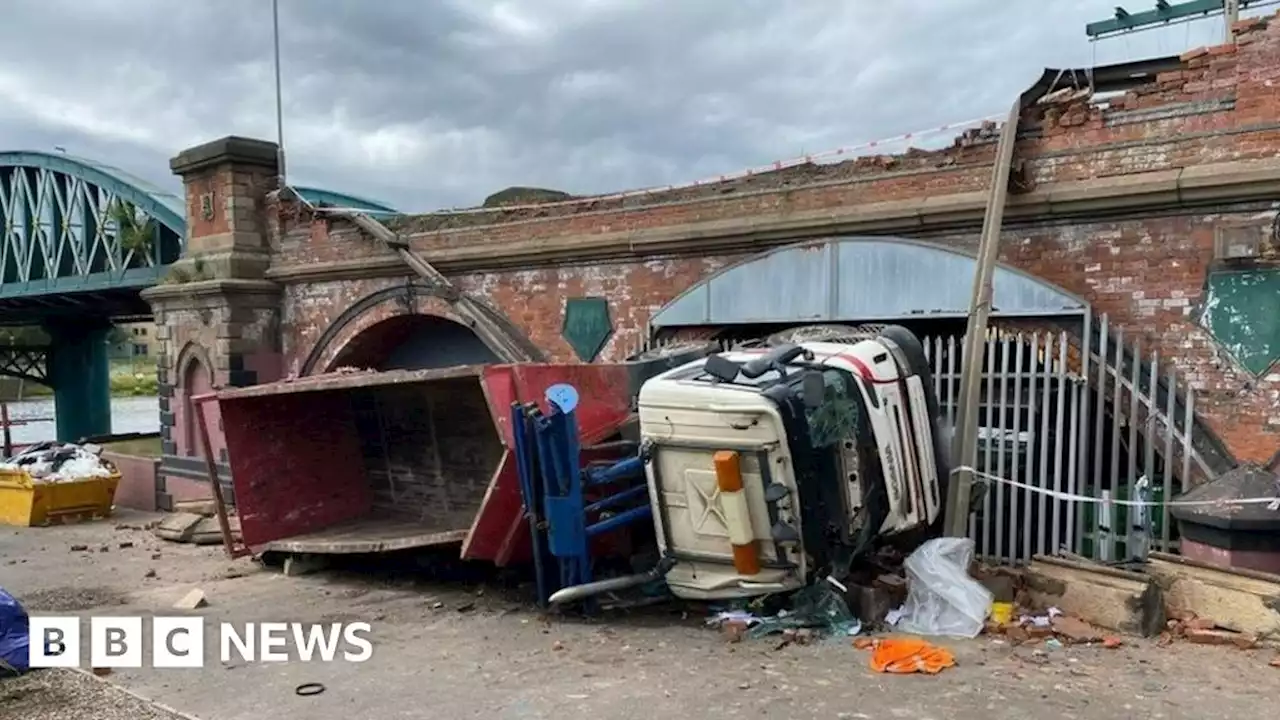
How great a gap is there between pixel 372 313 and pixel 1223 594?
10.2 m

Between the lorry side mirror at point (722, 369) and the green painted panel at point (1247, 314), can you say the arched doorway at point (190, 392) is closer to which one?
the lorry side mirror at point (722, 369)

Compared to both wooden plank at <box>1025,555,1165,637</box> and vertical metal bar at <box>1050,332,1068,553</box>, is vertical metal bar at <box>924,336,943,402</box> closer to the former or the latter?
vertical metal bar at <box>1050,332,1068,553</box>

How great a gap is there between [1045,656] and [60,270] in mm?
30226

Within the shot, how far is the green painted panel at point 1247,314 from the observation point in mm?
6711

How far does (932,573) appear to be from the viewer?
6176 mm

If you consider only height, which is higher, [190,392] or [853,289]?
[853,289]

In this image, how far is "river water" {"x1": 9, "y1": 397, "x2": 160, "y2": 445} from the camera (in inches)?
1624

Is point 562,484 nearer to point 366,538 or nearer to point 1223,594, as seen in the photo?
point 366,538

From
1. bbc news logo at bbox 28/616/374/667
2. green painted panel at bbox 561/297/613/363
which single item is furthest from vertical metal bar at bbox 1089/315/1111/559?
bbc news logo at bbox 28/616/374/667

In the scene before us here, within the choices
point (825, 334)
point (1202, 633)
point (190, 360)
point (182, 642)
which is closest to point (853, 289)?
point (825, 334)

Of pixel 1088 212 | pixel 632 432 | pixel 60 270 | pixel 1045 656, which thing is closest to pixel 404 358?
pixel 632 432

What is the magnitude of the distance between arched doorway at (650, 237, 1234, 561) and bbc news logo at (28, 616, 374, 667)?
4634 millimetres

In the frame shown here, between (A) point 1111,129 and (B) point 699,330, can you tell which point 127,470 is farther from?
(A) point 1111,129

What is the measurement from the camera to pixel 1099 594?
5.99 metres
